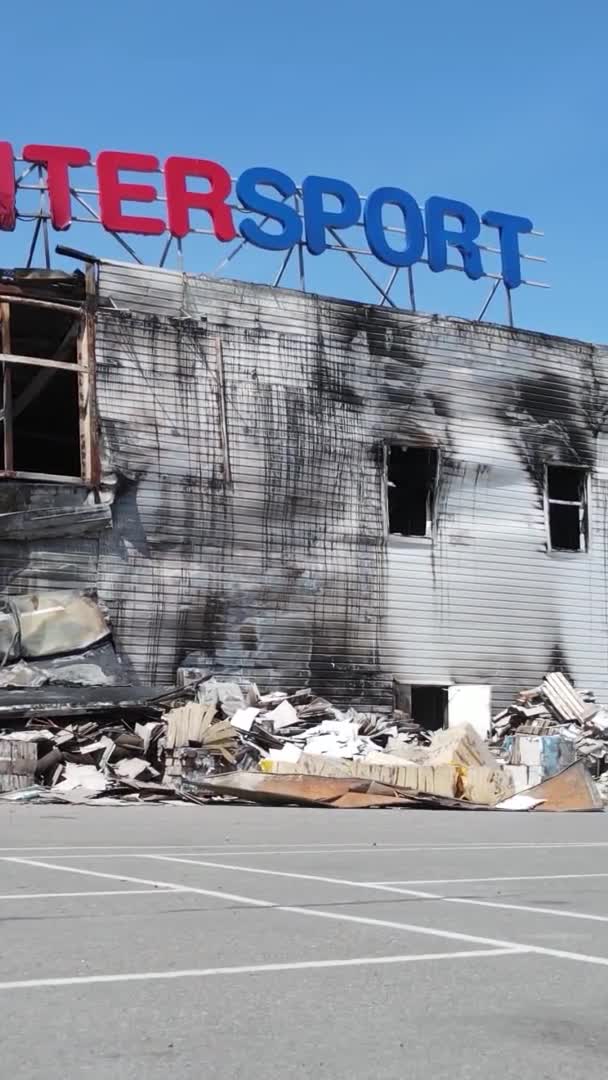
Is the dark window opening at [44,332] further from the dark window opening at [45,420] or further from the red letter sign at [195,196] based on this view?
the red letter sign at [195,196]

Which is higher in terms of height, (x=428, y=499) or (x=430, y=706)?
(x=428, y=499)

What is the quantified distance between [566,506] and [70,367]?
39.9 ft

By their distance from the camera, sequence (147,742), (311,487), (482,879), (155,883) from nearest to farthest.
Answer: (155,883)
(482,879)
(147,742)
(311,487)

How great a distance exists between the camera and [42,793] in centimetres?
1909

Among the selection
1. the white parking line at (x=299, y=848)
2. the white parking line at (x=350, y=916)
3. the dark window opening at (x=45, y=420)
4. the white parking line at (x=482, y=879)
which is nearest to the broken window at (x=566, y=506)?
the dark window opening at (x=45, y=420)

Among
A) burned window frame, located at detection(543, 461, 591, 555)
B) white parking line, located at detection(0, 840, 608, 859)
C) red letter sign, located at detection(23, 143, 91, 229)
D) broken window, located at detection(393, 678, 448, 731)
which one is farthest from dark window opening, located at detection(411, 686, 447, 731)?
white parking line, located at detection(0, 840, 608, 859)

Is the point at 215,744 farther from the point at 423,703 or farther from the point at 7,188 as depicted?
the point at 7,188

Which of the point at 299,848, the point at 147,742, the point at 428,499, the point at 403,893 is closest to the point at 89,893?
the point at 403,893

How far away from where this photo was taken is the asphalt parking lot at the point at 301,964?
13.3 ft

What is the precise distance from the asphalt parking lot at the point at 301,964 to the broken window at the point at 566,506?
63.2ft

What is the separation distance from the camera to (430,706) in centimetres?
2909

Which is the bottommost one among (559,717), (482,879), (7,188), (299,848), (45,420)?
(559,717)

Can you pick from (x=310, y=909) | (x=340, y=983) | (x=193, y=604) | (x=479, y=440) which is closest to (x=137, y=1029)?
(x=340, y=983)

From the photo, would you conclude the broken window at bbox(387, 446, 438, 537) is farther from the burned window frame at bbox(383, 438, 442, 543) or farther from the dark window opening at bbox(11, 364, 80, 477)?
the dark window opening at bbox(11, 364, 80, 477)
